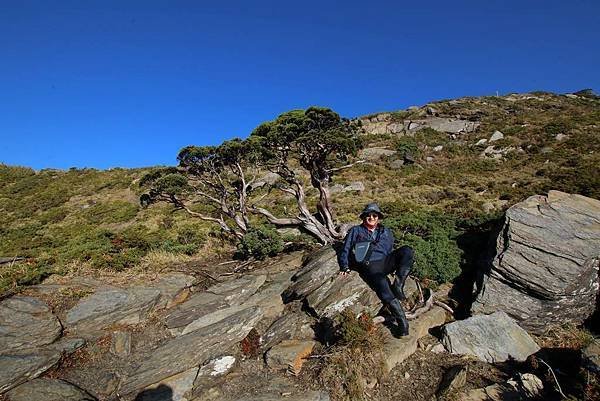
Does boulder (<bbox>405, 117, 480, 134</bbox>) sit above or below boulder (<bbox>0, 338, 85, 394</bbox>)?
above

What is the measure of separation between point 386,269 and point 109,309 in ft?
19.0

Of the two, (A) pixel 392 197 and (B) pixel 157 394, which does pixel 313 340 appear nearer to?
(B) pixel 157 394

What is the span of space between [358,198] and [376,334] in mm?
15331

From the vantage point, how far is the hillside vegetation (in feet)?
33.3

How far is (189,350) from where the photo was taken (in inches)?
260

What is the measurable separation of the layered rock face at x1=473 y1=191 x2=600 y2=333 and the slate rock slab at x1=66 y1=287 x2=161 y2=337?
22.6ft

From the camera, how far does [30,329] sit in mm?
6555

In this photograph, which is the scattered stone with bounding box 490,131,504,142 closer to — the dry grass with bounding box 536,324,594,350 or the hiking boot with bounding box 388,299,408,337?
the dry grass with bounding box 536,324,594,350

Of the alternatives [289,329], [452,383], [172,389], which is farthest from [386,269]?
[172,389]

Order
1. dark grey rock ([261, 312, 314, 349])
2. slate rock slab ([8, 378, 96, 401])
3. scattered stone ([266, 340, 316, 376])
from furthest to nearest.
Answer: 1. dark grey rock ([261, 312, 314, 349])
2. scattered stone ([266, 340, 316, 376])
3. slate rock slab ([8, 378, 96, 401])

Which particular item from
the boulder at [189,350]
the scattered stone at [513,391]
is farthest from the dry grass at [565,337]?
the boulder at [189,350]

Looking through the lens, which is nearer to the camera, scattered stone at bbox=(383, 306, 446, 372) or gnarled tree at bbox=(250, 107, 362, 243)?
scattered stone at bbox=(383, 306, 446, 372)

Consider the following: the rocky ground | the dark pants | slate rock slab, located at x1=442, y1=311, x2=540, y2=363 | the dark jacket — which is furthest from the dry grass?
the dark jacket

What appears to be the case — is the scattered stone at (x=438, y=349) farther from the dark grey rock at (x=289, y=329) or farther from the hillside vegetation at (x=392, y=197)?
the dark grey rock at (x=289, y=329)
